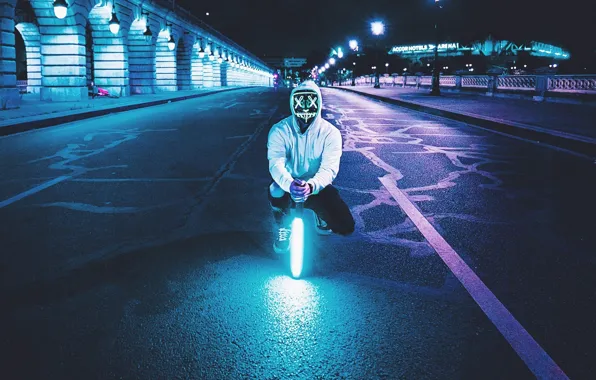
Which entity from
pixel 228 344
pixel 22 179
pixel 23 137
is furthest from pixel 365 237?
pixel 23 137

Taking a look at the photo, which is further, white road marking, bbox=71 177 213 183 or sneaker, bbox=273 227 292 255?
white road marking, bbox=71 177 213 183

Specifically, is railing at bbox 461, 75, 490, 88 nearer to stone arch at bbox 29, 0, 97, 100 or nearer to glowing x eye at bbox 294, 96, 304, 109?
stone arch at bbox 29, 0, 97, 100

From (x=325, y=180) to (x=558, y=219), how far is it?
130 inches

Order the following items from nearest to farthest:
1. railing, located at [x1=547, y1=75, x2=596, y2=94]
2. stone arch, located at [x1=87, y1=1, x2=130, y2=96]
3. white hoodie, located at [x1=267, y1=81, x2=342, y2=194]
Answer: white hoodie, located at [x1=267, y1=81, x2=342, y2=194] → railing, located at [x1=547, y1=75, x2=596, y2=94] → stone arch, located at [x1=87, y1=1, x2=130, y2=96]

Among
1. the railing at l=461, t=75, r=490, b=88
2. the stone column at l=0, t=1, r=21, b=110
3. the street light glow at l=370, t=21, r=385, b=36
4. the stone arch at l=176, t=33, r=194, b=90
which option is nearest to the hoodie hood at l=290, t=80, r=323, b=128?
the stone column at l=0, t=1, r=21, b=110

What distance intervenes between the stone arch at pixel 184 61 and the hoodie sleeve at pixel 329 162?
57.4 meters

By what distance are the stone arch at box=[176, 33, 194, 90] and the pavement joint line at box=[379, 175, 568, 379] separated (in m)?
57.1

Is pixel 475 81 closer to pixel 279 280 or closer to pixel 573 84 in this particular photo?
pixel 573 84

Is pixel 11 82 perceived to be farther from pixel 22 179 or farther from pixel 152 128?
pixel 22 179

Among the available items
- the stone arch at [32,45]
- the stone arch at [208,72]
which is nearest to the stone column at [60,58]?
the stone arch at [32,45]

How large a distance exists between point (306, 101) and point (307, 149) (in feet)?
1.43

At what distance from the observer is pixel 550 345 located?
3.14 meters

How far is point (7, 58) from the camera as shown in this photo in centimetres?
2375

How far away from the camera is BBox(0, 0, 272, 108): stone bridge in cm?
2423
